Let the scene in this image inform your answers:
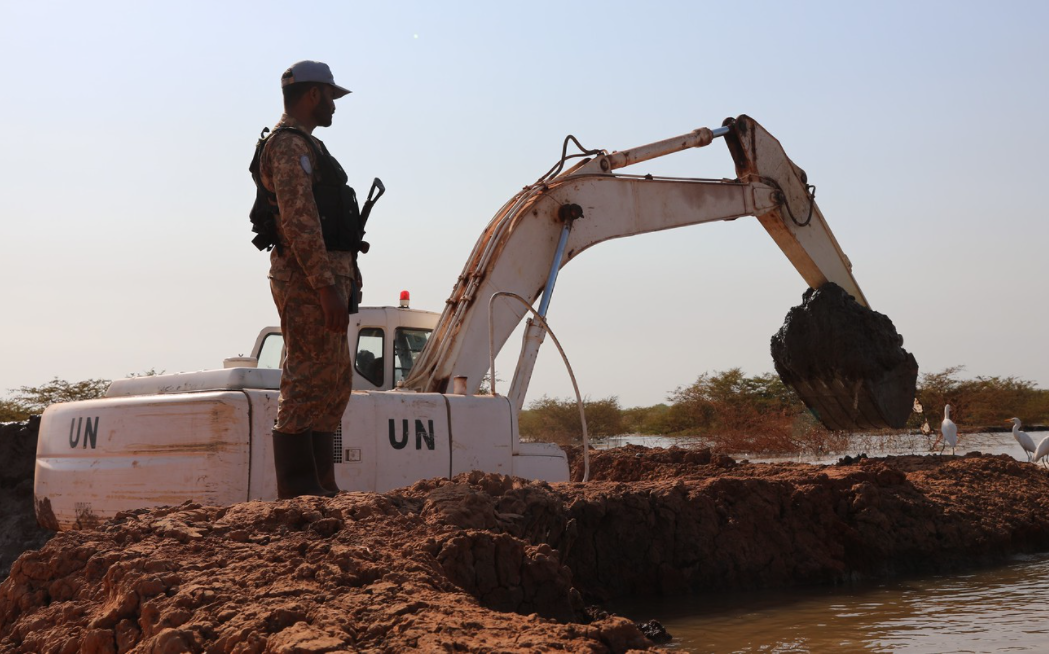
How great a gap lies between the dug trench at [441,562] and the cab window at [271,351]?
2.80m

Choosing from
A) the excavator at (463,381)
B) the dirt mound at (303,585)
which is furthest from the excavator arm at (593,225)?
the dirt mound at (303,585)

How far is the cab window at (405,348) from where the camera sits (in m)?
7.21

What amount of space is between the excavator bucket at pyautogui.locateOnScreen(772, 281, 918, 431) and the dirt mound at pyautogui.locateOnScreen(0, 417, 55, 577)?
711 centimetres

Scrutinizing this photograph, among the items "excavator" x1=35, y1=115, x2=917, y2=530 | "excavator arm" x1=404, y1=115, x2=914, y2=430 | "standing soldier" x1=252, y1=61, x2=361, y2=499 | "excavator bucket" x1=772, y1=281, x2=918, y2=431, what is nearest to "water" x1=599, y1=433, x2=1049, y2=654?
"excavator" x1=35, y1=115, x2=917, y2=530

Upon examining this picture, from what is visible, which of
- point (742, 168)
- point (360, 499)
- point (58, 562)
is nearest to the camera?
point (58, 562)

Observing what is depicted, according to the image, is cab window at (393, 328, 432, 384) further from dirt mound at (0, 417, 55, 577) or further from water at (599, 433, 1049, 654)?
dirt mound at (0, 417, 55, 577)

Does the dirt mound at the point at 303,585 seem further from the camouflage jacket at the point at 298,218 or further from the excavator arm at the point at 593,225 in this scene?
the excavator arm at the point at 593,225

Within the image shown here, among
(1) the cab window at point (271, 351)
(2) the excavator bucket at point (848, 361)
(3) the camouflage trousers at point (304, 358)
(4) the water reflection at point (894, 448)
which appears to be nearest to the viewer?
(3) the camouflage trousers at point (304, 358)

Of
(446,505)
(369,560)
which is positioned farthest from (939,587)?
(369,560)

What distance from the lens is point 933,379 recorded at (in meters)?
24.4

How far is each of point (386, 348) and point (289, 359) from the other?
291 cm

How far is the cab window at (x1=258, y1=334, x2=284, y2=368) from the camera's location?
7.52 metres

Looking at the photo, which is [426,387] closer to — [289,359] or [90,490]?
[90,490]

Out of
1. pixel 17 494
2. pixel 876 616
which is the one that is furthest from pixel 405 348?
pixel 17 494
